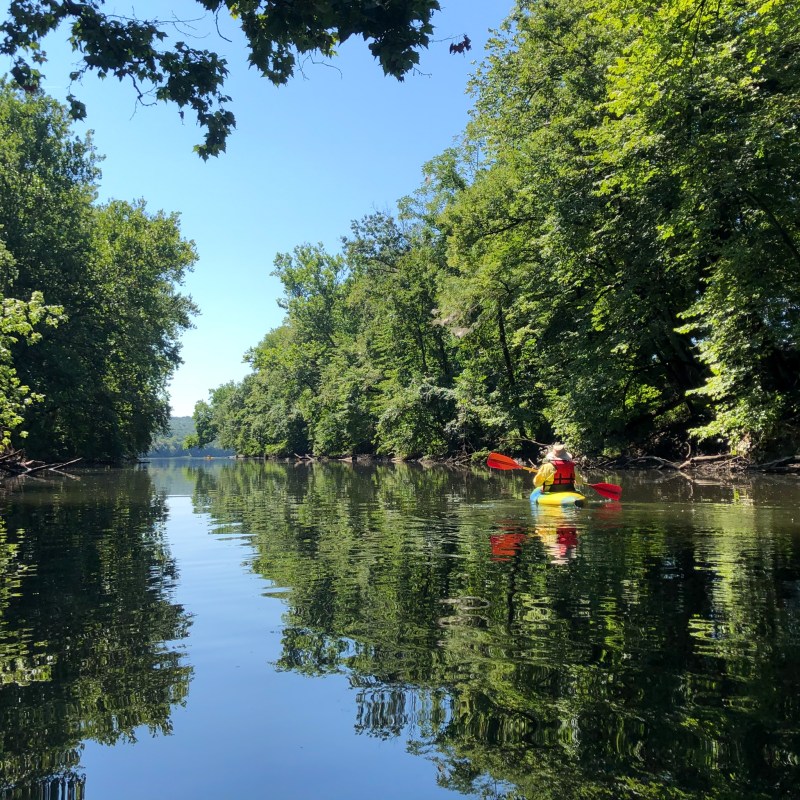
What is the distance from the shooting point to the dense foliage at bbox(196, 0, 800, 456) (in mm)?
13789

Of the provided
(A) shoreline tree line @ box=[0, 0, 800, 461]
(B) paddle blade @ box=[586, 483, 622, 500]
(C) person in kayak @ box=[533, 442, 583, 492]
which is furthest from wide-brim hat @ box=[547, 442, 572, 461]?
(A) shoreline tree line @ box=[0, 0, 800, 461]

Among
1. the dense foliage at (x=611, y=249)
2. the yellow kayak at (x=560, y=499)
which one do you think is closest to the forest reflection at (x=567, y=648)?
the yellow kayak at (x=560, y=499)

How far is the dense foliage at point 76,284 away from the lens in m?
32.3

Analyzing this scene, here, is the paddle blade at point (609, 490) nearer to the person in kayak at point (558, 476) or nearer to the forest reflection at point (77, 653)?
the person in kayak at point (558, 476)

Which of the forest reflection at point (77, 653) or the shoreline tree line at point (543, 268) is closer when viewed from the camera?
the forest reflection at point (77, 653)

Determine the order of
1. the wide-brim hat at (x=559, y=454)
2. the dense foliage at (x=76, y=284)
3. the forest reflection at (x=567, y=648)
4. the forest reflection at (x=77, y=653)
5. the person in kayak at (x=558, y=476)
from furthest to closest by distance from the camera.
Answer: the dense foliage at (x=76, y=284), the wide-brim hat at (x=559, y=454), the person in kayak at (x=558, y=476), the forest reflection at (x=77, y=653), the forest reflection at (x=567, y=648)

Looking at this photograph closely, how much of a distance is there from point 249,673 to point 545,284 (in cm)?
2289

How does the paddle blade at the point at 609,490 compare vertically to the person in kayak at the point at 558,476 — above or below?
below

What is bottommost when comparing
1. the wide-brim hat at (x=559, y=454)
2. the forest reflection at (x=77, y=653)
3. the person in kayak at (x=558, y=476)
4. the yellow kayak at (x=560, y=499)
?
the forest reflection at (x=77, y=653)

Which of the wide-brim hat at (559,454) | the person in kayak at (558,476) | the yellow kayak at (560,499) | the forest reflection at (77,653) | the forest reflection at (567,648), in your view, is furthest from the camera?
the wide-brim hat at (559,454)

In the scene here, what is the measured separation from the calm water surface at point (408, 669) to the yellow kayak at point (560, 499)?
3.13 metres

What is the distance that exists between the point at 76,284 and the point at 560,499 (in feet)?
104

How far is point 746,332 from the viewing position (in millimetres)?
15297

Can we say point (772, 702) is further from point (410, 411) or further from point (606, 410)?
point (410, 411)
